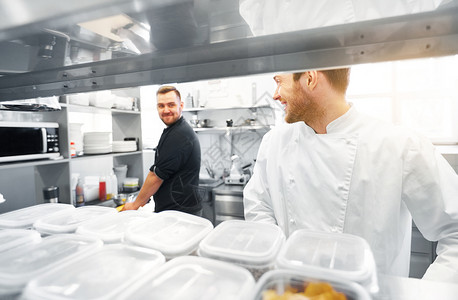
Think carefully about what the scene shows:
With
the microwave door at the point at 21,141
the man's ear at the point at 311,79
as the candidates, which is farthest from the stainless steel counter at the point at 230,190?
the man's ear at the point at 311,79

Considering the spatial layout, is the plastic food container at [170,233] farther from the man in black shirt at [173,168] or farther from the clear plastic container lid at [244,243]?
the man in black shirt at [173,168]

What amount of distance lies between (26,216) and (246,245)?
2.81 ft

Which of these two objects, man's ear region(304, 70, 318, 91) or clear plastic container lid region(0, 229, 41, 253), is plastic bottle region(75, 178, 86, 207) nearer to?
clear plastic container lid region(0, 229, 41, 253)

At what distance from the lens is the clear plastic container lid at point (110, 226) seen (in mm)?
795

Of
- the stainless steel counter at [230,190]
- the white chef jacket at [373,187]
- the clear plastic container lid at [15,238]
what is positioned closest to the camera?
the clear plastic container lid at [15,238]

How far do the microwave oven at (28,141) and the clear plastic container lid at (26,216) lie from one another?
127 cm

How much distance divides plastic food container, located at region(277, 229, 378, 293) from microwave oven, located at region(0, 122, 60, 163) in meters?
2.23

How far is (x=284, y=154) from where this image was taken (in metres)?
1.51

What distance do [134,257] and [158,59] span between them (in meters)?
0.52

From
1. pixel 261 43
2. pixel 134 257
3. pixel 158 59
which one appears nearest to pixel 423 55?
pixel 261 43

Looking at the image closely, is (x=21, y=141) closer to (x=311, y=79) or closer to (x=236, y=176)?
(x=311, y=79)

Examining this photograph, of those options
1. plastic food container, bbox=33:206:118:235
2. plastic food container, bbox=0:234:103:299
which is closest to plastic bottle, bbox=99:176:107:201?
plastic food container, bbox=33:206:118:235

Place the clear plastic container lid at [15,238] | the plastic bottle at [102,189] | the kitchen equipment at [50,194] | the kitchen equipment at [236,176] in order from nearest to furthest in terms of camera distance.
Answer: the clear plastic container lid at [15,238], the kitchen equipment at [50,194], the plastic bottle at [102,189], the kitchen equipment at [236,176]

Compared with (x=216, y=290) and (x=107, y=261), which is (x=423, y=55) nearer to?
(x=216, y=290)
